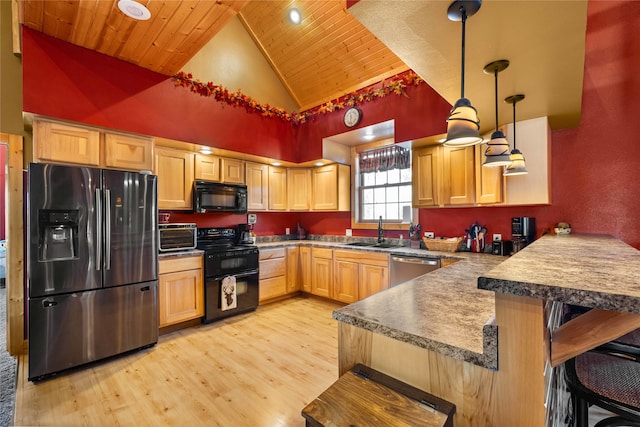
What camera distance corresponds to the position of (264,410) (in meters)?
1.95

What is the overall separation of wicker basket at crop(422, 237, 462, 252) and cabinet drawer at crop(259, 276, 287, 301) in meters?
2.14

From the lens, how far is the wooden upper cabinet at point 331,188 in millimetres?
4488

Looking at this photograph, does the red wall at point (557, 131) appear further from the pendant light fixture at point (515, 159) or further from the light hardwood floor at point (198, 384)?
the light hardwood floor at point (198, 384)

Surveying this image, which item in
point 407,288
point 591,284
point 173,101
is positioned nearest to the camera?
point 591,284

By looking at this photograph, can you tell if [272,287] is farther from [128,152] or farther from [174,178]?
[128,152]

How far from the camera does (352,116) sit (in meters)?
4.00

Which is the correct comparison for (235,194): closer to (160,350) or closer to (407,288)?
(160,350)

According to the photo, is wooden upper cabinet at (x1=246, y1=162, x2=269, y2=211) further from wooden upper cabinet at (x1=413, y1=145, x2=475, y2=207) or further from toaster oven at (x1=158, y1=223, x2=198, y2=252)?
wooden upper cabinet at (x1=413, y1=145, x2=475, y2=207)

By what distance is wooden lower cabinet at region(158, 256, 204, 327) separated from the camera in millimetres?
3090

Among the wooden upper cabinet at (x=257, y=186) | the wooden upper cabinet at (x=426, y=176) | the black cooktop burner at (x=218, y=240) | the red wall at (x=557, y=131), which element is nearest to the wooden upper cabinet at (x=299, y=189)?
the wooden upper cabinet at (x=257, y=186)

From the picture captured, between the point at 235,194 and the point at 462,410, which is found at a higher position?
the point at 235,194

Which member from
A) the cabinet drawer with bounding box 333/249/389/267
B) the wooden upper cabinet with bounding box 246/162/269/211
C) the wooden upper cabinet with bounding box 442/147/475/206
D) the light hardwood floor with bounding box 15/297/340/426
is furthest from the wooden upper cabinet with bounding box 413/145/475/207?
the wooden upper cabinet with bounding box 246/162/269/211

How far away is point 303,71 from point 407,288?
4.33m

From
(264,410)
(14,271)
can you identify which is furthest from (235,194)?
(264,410)
